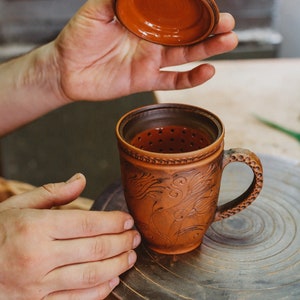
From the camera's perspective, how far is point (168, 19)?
0.90 meters

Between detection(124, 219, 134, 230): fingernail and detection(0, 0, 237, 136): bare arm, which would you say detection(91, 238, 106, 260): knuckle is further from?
detection(0, 0, 237, 136): bare arm

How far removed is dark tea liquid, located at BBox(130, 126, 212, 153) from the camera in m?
0.85

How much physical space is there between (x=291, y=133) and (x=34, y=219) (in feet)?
2.45

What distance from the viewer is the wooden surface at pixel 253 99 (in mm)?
1244

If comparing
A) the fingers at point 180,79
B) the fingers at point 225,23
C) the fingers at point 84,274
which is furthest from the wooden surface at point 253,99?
the fingers at point 84,274

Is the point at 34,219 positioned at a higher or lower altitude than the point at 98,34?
lower

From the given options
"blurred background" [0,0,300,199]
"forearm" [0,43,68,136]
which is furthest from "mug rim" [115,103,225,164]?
"blurred background" [0,0,300,199]

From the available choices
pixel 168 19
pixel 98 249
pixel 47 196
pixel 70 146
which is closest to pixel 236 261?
pixel 98 249

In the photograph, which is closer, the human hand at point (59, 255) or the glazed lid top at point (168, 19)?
the human hand at point (59, 255)

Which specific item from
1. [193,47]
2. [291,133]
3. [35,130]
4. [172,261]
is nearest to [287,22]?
[35,130]

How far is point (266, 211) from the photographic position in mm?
923

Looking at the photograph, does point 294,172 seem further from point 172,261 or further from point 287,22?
point 287,22

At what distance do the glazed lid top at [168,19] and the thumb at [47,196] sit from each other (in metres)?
0.30

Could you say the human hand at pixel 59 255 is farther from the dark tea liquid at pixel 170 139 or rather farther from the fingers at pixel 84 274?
the dark tea liquid at pixel 170 139
